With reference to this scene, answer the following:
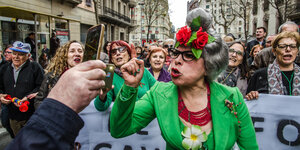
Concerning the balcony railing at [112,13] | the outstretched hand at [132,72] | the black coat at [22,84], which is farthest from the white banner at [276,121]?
the balcony railing at [112,13]

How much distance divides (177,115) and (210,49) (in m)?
0.58

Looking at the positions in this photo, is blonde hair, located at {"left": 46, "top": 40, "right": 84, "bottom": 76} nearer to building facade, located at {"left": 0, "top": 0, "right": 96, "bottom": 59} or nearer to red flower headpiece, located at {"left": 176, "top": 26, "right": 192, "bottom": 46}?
red flower headpiece, located at {"left": 176, "top": 26, "right": 192, "bottom": 46}

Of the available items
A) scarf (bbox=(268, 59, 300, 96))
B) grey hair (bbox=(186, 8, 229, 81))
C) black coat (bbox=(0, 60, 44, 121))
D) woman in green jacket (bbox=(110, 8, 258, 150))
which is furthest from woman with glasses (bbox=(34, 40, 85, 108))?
scarf (bbox=(268, 59, 300, 96))

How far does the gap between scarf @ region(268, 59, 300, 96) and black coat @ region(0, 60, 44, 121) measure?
12.7 feet

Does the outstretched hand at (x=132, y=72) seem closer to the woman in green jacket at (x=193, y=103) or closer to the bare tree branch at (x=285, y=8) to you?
the woman in green jacket at (x=193, y=103)

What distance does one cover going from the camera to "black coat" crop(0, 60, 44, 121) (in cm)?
355

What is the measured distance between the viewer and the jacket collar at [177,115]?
4.87 feet

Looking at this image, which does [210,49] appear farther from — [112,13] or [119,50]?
[112,13]

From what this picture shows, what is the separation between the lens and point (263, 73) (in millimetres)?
2949

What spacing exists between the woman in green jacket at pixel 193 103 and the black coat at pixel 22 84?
2.83 metres

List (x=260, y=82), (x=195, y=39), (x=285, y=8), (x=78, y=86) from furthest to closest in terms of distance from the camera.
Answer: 1. (x=285, y=8)
2. (x=260, y=82)
3. (x=195, y=39)
4. (x=78, y=86)

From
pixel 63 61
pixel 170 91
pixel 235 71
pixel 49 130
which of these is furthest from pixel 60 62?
pixel 235 71

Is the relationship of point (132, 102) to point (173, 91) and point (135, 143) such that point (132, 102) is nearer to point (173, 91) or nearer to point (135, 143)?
point (173, 91)

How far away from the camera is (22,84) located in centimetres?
362
